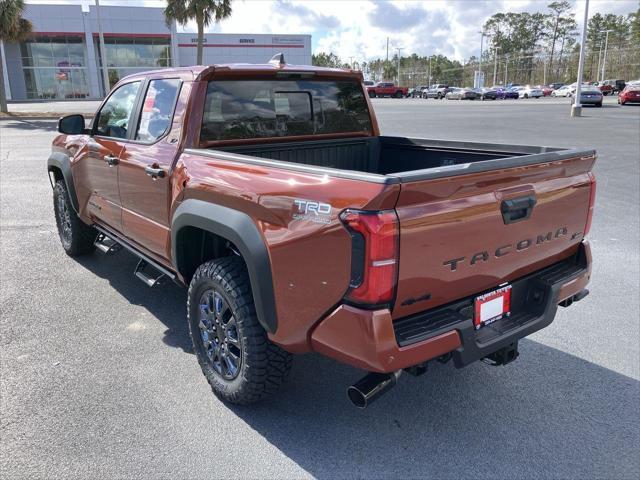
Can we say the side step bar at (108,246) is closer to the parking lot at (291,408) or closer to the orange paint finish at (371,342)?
the parking lot at (291,408)

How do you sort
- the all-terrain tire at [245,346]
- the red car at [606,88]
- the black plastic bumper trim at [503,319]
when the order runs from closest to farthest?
the black plastic bumper trim at [503,319]
the all-terrain tire at [245,346]
the red car at [606,88]

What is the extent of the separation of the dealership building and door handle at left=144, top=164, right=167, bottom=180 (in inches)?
2128

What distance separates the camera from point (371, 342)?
7.27 feet

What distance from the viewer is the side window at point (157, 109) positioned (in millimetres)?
3701

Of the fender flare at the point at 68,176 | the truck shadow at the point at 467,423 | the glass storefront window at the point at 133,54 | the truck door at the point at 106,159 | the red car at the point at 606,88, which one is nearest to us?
the truck shadow at the point at 467,423

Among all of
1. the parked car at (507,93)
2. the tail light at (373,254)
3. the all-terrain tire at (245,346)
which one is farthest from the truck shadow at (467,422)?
the parked car at (507,93)

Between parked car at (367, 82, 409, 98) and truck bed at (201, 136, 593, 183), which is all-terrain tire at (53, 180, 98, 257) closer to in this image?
truck bed at (201, 136, 593, 183)

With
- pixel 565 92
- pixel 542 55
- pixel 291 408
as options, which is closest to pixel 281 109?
pixel 291 408

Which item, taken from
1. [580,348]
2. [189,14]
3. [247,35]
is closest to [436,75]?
[247,35]

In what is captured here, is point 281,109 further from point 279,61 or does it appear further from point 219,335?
point 219,335

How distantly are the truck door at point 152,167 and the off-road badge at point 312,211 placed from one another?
139 centimetres

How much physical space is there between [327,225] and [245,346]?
3.18 feet

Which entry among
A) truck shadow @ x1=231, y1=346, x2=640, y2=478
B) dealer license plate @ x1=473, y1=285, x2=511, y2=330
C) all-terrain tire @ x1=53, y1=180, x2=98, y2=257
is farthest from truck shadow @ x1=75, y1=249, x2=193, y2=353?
dealer license plate @ x1=473, y1=285, x2=511, y2=330

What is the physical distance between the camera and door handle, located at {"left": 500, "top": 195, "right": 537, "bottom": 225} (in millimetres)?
2559
